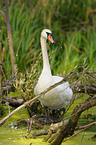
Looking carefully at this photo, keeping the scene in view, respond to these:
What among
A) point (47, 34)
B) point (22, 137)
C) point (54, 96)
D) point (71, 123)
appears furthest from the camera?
point (47, 34)

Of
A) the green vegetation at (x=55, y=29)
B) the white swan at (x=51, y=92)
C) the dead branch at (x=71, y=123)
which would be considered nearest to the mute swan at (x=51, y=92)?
the white swan at (x=51, y=92)

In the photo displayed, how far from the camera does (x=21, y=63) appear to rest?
19.8 ft

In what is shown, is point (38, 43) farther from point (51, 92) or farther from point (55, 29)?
point (51, 92)

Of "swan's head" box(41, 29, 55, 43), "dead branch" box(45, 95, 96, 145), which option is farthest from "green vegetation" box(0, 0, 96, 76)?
"dead branch" box(45, 95, 96, 145)

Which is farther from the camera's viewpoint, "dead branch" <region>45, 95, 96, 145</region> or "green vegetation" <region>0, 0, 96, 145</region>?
"green vegetation" <region>0, 0, 96, 145</region>

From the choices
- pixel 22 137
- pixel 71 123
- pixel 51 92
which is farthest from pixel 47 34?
pixel 22 137

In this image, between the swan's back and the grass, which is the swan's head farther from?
the grass

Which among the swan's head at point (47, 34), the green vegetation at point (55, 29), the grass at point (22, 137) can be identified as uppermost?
the green vegetation at point (55, 29)

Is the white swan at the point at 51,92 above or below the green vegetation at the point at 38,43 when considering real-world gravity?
below

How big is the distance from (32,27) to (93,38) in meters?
1.89

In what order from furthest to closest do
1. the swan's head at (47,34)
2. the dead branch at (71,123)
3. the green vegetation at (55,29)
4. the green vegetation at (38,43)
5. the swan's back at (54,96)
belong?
the green vegetation at (55,29), the green vegetation at (38,43), the swan's head at (47,34), the swan's back at (54,96), the dead branch at (71,123)

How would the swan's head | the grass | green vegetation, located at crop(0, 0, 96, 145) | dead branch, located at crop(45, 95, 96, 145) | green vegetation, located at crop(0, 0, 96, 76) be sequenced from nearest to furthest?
dead branch, located at crop(45, 95, 96, 145) < the grass < the swan's head < green vegetation, located at crop(0, 0, 96, 145) < green vegetation, located at crop(0, 0, 96, 76)

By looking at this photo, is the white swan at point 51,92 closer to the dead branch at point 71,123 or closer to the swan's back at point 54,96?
the swan's back at point 54,96

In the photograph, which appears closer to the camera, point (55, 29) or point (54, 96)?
point (54, 96)
